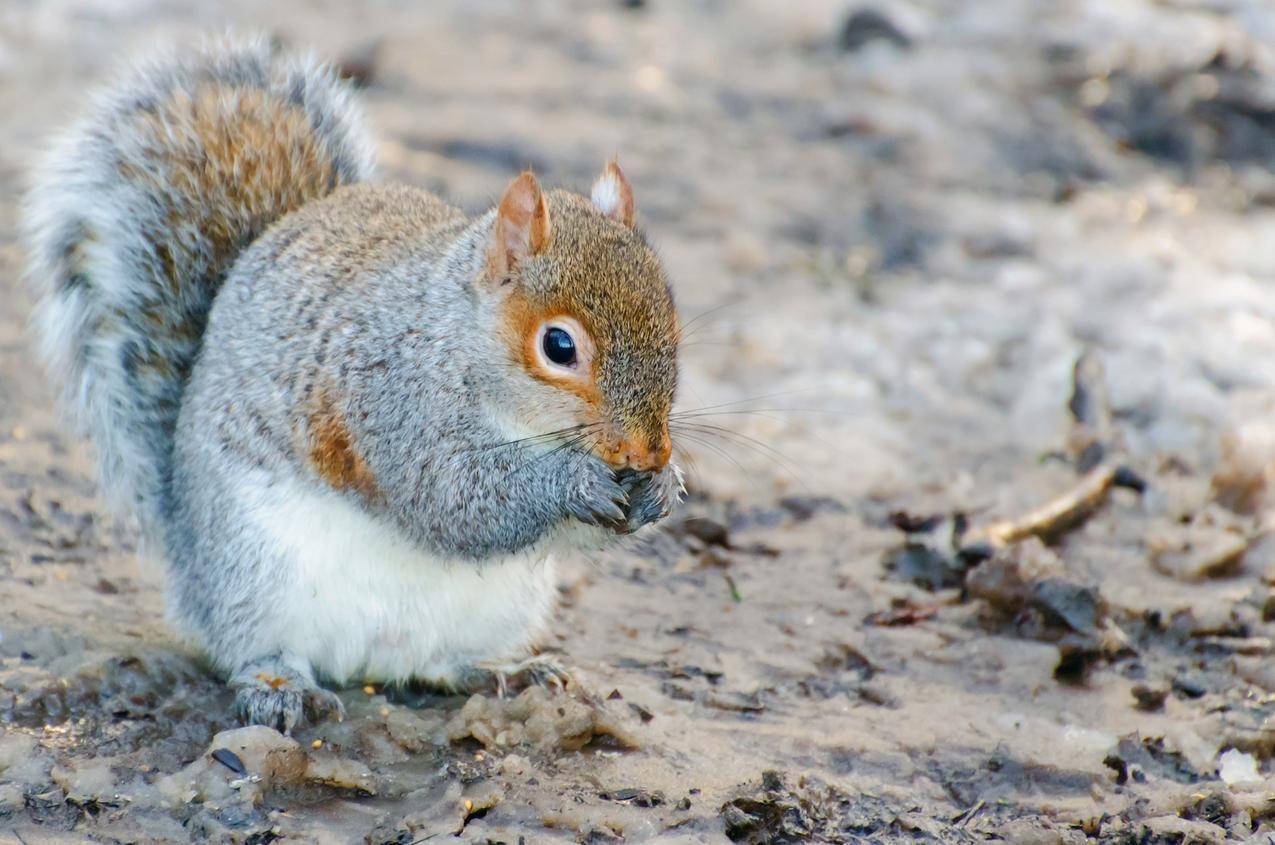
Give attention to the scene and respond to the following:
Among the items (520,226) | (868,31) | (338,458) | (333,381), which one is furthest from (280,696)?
(868,31)

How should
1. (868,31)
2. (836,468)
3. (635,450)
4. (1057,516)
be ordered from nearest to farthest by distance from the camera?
1. (635,450)
2. (1057,516)
3. (836,468)
4. (868,31)

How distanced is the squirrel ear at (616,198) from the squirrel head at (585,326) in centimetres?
17

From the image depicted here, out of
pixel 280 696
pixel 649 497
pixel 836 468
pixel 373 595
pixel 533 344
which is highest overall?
pixel 533 344

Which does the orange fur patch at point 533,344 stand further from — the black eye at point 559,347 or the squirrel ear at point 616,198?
the squirrel ear at point 616,198

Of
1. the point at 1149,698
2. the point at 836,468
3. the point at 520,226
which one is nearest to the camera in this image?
the point at 520,226

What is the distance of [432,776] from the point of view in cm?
249

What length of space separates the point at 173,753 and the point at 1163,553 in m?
2.15

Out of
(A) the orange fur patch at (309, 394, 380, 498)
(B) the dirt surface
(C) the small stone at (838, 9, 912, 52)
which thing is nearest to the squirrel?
(A) the orange fur patch at (309, 394, 380, 498)

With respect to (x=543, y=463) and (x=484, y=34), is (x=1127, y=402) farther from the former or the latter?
(x=484, y=34)

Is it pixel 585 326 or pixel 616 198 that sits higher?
pixel 616 198

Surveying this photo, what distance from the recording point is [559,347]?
248 cm

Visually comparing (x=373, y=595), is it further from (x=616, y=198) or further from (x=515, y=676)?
(x=616, y=198)

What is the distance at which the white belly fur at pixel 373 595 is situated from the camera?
2.64m

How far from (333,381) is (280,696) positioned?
559mm
